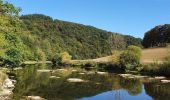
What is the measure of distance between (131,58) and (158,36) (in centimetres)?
7453

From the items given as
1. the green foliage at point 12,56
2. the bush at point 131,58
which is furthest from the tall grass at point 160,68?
the green foliage at point 12,56

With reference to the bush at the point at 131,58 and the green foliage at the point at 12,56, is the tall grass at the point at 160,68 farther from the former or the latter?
the green foliage at the point at 12,56

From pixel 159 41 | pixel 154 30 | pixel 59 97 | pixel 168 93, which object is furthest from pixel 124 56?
pixel 154 30

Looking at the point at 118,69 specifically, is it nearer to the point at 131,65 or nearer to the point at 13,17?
the point at 131,65

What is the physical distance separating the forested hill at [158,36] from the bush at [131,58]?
5826cm

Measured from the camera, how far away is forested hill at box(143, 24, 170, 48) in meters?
157

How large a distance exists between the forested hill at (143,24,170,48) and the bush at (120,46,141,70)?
5826 cm

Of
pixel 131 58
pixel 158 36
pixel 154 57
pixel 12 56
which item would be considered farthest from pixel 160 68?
pixel 158 36

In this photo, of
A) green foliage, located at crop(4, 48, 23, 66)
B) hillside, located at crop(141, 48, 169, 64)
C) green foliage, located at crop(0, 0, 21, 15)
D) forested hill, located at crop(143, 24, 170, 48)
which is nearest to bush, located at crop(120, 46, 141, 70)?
hillside, located at crop(141, 48, 169, 64)

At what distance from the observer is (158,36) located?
164 m

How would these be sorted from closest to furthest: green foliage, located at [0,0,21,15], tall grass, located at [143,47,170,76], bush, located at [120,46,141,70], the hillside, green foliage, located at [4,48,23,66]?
green foliage, located at [0,0,21,15], tall grass, located at [143,47,170,76], green foliage, located at [4,48,23,66], bush, located at [120,46,141,70], the hillside

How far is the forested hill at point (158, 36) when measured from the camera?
157 metres

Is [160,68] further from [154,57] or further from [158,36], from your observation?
[158,36]

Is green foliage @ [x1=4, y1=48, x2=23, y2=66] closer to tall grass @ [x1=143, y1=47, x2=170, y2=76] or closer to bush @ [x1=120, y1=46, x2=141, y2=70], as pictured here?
bush @ [x1=120, y1=46, x2=141, y2=70]
